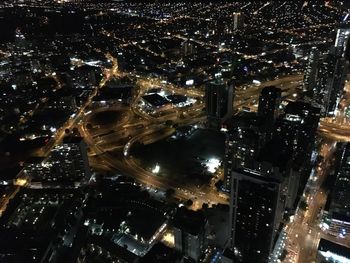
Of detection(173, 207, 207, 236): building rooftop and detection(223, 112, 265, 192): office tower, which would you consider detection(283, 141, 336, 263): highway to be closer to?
detection(223, 112, 265, 192): office tower

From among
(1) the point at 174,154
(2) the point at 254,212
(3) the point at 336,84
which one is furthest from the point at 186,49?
(2) the point at 254,212

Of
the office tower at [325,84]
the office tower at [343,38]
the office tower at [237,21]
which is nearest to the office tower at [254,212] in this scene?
the office tower at [325,84]

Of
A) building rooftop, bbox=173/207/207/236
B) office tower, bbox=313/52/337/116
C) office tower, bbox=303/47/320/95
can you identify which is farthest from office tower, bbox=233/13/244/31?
Result: building rooftop, bbox=173/207/207/236

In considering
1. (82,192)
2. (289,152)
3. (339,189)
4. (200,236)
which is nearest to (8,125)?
(82,192)

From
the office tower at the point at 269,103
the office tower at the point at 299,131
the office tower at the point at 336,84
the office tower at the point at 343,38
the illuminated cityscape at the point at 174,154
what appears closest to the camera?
the illuminated cityscape at the point at 174,154

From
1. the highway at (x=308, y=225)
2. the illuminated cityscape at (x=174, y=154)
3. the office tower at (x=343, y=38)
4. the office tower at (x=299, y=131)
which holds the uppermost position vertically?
the office tower at (x=343, y=38)

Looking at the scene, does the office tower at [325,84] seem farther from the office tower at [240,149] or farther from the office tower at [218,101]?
the office tower at [240,149]
